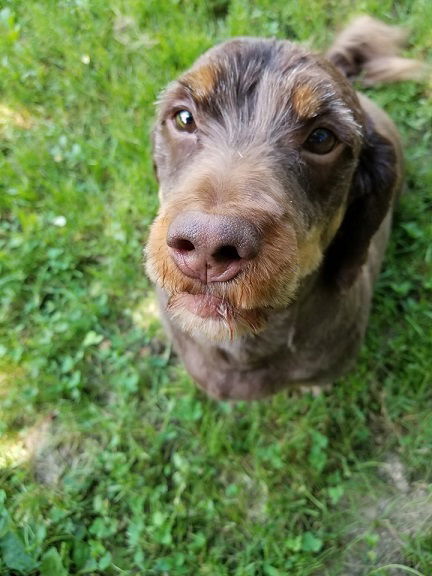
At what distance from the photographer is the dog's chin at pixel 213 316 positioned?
184 cm

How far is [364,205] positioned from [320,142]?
43 centimetres

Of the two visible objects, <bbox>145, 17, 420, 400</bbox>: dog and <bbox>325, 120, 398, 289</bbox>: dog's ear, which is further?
<bbox>325, 120, 398, 289</bbox>: dog's ear

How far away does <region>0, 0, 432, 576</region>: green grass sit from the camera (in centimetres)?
312

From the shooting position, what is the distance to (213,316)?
1.88 m

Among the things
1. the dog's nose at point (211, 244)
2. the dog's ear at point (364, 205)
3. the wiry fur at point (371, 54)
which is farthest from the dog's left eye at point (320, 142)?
the wiry fur at point (371, 54)

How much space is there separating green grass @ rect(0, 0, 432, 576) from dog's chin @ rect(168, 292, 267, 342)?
5.02ft

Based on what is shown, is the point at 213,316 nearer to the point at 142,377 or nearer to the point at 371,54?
the point at 142,377

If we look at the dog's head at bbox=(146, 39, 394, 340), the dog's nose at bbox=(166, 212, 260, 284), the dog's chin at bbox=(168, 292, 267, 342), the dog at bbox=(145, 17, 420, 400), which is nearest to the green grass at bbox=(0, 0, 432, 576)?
the dog at bbox=(145, 17, 420, 400)

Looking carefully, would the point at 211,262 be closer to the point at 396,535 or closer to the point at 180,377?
the point at 180,377

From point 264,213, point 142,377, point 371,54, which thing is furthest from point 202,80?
point 371,54

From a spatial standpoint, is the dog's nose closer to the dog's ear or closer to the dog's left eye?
the dog's left eye

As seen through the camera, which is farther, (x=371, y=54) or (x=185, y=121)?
(x=371, y=54)

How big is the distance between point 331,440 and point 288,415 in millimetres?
312

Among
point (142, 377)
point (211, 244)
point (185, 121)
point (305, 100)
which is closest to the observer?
point (211, 244)
